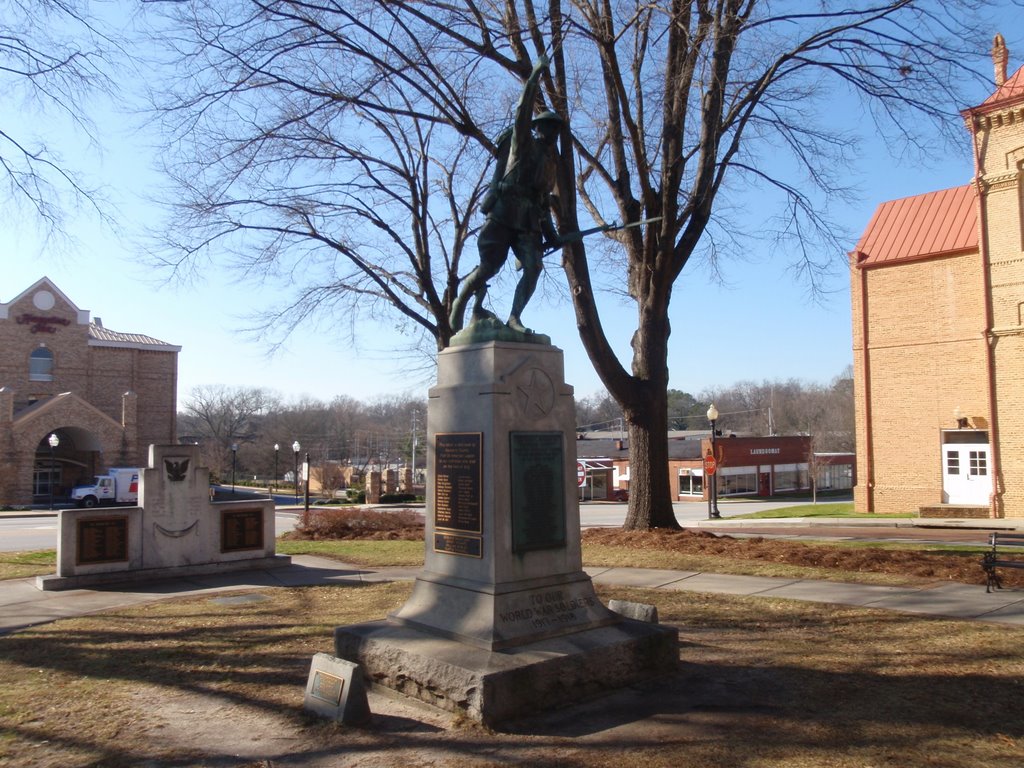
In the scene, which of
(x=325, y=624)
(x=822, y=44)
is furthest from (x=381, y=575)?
(x=822, y=44)

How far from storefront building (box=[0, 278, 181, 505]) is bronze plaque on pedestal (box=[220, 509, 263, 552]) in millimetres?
35122

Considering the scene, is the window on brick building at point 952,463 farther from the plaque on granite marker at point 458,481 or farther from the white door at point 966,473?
the plaque on granite marker at point 458,481

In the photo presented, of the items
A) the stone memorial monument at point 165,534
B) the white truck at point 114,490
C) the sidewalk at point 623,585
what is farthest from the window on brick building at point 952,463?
the white truck at point 114,490

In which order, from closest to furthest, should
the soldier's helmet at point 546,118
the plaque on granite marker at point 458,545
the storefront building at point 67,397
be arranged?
the plaque on granite marker at point 458,545
the soldier's helmet at point 546,118
the storefront building at point 67,397

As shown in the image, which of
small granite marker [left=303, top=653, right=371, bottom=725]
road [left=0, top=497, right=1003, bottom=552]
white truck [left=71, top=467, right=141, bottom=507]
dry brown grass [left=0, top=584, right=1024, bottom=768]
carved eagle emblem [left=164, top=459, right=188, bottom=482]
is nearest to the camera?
dry brown grass [left=0, top=584, right=1024, bottom=768]

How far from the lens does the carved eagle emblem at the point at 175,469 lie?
12375 mm

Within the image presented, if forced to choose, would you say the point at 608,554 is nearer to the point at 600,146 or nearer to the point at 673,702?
the point at 673,702

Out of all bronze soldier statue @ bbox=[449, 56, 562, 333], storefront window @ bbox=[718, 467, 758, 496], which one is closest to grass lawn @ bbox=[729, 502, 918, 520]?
storefront window @ bbox=[718, 467, 758, 496]

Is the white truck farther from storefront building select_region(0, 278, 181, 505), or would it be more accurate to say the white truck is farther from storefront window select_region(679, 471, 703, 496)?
storefront window select_region(679, 471, 703, 496)

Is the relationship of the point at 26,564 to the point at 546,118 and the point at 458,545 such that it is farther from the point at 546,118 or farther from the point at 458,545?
the point at 546,118

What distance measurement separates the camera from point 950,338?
29.7 m

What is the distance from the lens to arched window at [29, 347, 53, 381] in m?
47.5

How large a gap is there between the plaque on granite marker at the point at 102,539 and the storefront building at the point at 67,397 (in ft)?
116

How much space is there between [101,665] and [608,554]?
8.59m
